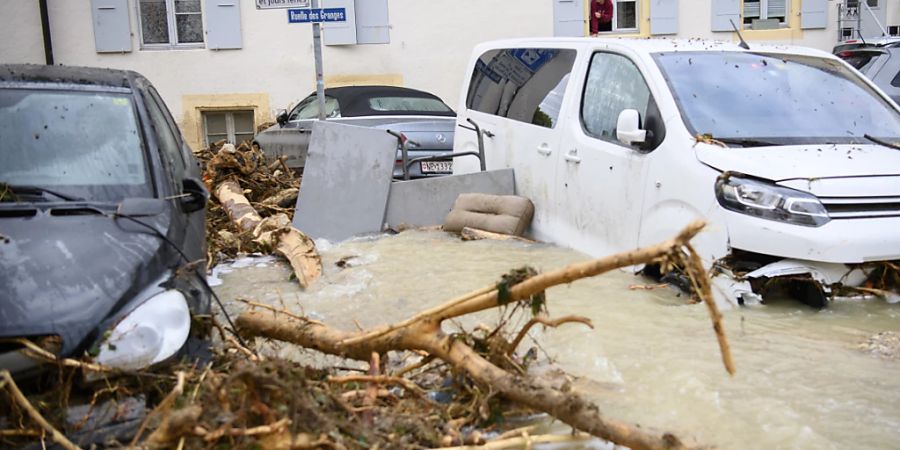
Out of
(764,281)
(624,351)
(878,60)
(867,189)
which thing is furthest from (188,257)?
(878,60)

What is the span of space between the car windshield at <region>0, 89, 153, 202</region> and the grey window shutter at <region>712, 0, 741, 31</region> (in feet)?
49.4

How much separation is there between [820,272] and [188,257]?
329cm

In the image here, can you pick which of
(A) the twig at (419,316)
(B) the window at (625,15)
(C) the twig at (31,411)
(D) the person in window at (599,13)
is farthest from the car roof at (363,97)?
(C) the twig at (31,411)

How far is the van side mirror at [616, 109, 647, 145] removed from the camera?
6.09 meters

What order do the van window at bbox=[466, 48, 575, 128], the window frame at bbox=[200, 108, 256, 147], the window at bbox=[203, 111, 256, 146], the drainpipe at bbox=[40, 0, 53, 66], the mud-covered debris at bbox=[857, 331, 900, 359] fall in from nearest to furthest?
the mud-covered debris at bbox=[857, 331, 900, 359] < the van window at bbox=[466, 48, 575, 128] < the drainpipe at bbox=[40, 0, 53, 66] < the window frame at bbox=[200, 108, 256, 147] < the window at bbox=[203, 111, 256, 146]

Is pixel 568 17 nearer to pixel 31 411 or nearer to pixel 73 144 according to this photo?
pixel 73 144

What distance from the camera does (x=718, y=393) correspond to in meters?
4.33

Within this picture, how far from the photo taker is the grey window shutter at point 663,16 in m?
18.1

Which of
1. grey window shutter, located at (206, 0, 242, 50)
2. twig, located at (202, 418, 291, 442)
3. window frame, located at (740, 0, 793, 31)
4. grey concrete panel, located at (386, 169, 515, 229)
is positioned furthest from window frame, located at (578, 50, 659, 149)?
A: window frame, located at (740, 0, 793, 31)

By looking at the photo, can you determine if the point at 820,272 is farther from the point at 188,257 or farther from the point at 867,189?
the point at 188,257

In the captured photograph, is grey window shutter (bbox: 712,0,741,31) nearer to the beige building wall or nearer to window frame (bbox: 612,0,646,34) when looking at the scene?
window frame (bbox: 612,0,646,34)

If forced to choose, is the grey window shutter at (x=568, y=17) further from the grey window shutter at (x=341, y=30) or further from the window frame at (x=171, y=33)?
the window frame at (x=171, y=33)

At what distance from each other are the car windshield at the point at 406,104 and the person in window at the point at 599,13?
597 cm

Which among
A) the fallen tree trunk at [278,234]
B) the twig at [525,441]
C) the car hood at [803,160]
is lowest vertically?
the fallen tree trunk at [278,234]
